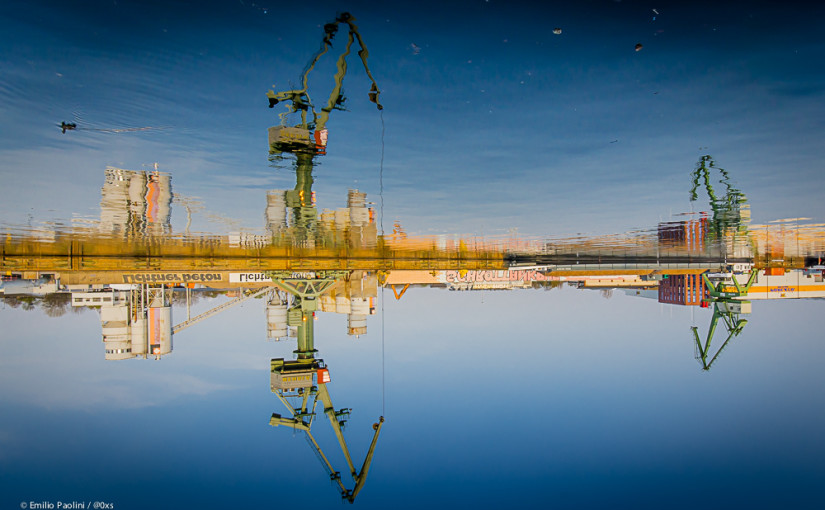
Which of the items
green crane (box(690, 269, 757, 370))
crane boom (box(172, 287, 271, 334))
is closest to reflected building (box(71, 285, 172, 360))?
crane boom (box(172, 287, 271, 334))

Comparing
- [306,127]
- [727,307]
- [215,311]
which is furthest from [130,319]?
[727,307]

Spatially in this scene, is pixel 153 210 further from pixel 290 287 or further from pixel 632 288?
pixel 632 288

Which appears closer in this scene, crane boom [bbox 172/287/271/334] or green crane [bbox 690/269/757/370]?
crane boom [bbox 172/287/271/334]

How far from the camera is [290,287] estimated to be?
12945 millimetres

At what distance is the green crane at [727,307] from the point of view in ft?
70.7

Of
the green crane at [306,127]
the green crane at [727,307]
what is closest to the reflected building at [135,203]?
the green crane at [306,127]

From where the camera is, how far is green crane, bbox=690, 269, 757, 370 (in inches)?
848

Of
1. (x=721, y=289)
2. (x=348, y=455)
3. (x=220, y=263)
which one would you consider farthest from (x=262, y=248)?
(x=721, y=289)

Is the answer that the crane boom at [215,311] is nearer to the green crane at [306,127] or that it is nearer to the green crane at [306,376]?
the green crane at [306,376]

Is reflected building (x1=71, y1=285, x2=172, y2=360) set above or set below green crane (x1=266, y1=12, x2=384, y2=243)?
below

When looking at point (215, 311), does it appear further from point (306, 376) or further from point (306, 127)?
point (306, 127)

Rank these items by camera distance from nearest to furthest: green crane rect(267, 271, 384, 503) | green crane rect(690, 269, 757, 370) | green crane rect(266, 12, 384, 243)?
green crane rect(266, 12, 384, 243), green crane rect(267, 271, 384, 503), green crane rect(690, 269, 757, 370)

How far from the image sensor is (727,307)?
72.6 feet

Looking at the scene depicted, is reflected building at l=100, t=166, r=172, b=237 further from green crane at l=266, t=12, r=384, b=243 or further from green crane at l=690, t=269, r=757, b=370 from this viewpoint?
green crane at l=690, t=269, r=757, b=370
